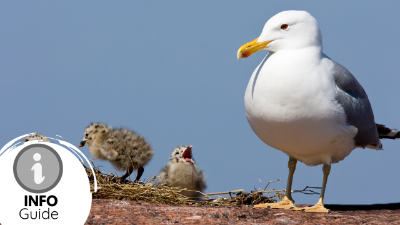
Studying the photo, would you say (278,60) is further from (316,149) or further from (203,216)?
(203,216)

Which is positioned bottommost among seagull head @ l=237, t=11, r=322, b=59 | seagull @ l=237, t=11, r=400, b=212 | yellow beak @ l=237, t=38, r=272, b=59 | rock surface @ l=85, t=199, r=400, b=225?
rock surface @ l=85, t=199, r=400, b=225

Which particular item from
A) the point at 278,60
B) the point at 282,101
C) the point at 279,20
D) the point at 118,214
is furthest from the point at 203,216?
the point at 279,20

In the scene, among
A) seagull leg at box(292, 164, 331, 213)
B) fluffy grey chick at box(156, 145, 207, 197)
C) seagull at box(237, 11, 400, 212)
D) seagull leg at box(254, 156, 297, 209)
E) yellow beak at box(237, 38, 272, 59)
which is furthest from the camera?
fluffy grey chick at box(156, 145, 207, 197)

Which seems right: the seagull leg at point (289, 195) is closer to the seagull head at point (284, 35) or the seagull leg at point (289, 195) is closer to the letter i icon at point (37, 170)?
the seagull head at point (284, 35)

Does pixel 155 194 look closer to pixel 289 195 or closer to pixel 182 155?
pixel 182 155

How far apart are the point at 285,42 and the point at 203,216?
254 centimetres

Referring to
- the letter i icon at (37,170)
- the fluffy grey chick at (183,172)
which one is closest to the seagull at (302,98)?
the fluffy grey chick at (183,172)

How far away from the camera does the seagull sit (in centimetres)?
641

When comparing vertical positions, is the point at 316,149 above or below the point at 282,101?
Result: below

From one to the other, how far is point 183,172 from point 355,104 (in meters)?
2.88

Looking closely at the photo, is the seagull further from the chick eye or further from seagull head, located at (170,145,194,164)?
seagull head, located at (170,145,194,164)

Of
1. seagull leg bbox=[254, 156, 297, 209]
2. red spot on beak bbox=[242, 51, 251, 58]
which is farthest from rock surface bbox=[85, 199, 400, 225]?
red spot on beak bbox=[242, 51, 251, 58]

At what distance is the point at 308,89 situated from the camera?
20.9 ft

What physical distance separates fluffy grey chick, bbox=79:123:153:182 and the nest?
39cm
